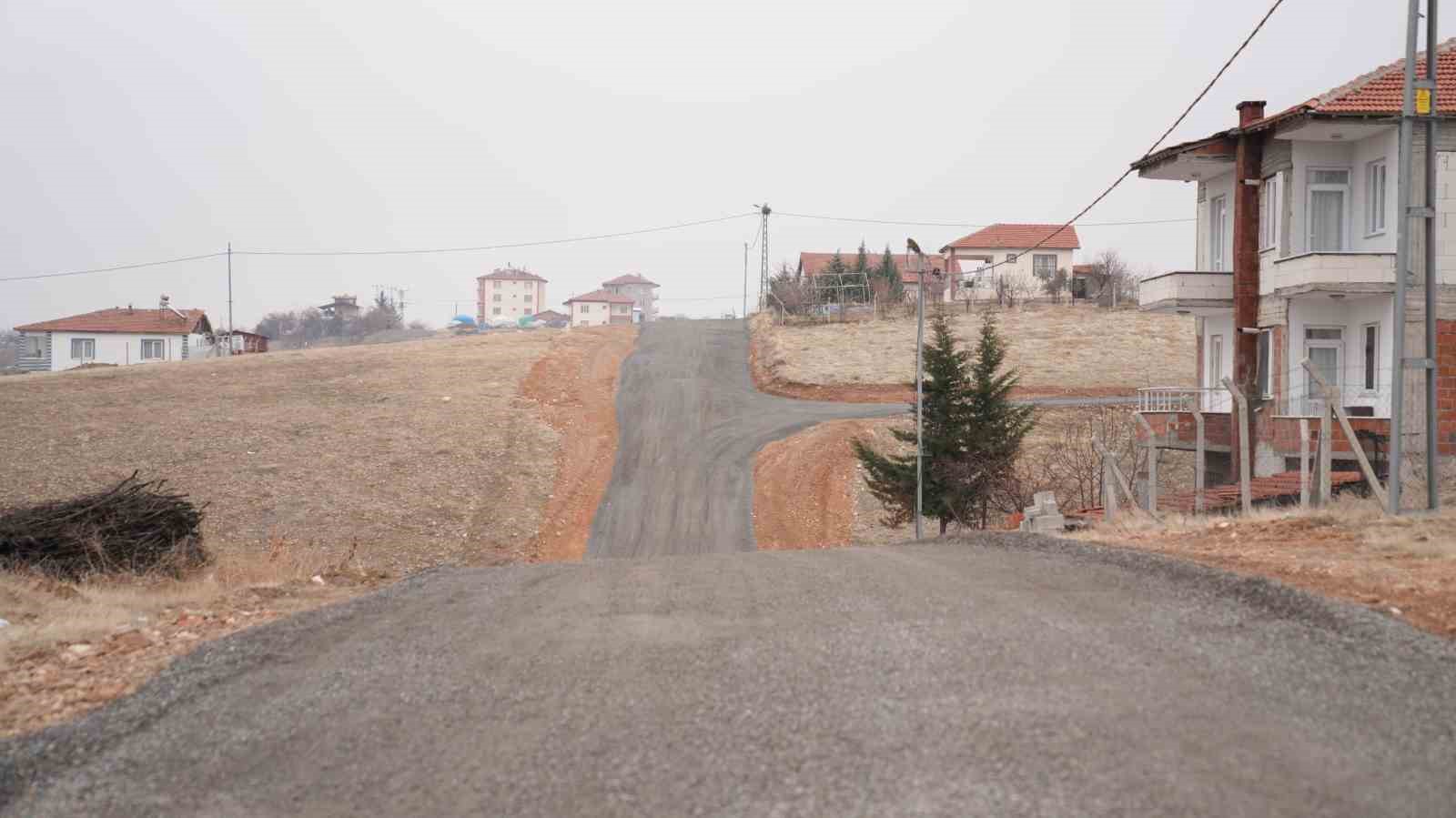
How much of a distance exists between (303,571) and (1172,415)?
21563mm

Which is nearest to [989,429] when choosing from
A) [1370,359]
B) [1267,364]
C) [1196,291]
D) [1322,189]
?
[1196,291]

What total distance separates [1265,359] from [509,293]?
16301 centimetres

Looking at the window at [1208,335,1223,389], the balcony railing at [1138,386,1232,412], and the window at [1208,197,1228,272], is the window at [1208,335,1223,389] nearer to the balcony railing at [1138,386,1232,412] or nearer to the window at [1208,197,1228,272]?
the balcony railing at [1138,386,1232,412]

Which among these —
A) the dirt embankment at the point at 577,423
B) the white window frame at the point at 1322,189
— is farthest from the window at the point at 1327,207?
the dirt embankment at the point at 577,423

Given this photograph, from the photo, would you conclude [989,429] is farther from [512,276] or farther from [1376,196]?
[512,276]

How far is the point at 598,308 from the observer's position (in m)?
170

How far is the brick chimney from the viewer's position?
26969 mm

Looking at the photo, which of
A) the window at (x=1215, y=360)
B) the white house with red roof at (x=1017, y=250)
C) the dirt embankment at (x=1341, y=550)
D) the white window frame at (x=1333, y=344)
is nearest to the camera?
the dirt embankment at (x=1341, y=550)

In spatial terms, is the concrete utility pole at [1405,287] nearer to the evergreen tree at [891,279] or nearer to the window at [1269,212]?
the window at [1269,212]

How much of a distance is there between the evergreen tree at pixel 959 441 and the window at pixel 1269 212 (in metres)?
6.64

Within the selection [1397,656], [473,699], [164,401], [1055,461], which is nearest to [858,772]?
[473,699]

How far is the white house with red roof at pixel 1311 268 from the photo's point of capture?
77.7ft

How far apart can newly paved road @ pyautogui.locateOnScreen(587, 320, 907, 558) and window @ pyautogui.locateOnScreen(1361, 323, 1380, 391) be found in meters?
14.5

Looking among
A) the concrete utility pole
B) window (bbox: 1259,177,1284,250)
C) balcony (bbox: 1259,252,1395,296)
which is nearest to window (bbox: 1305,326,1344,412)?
balcony (bbox: 1259,252,1395,296)
